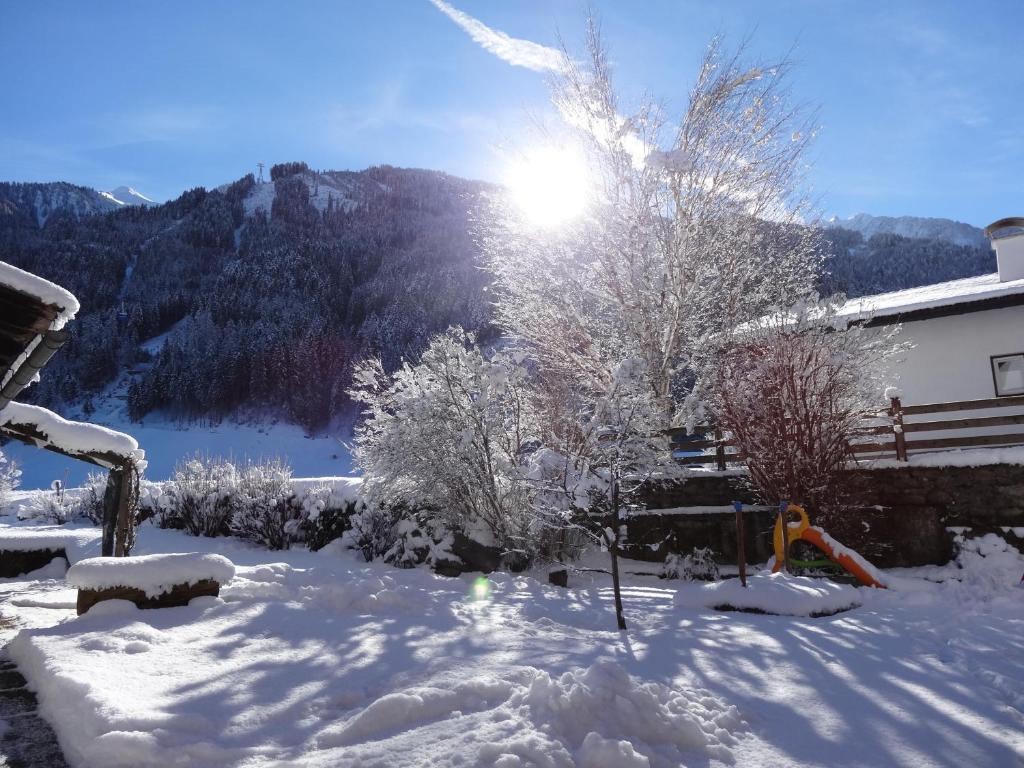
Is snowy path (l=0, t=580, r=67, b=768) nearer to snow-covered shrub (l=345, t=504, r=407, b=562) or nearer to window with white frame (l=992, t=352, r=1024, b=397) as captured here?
snow-covered shrub (l=345, t=504, r=407, b=562)

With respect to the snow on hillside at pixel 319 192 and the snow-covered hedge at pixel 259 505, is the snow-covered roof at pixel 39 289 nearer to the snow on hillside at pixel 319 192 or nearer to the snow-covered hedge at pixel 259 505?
the snow-covered hedge at pixel 259 505

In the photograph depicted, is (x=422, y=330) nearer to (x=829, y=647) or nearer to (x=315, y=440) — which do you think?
(x=315, y=440)

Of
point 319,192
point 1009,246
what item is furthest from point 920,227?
point 1009,246

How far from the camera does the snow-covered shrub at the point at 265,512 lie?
13234 millimetres

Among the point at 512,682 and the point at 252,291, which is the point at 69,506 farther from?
the point at 252,291

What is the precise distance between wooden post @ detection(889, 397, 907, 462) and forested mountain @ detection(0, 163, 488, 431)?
22.4 metres

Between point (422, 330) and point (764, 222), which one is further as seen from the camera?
point (422, 330)

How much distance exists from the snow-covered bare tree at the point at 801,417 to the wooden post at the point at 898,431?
0.90 ft

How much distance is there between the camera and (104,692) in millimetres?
3691

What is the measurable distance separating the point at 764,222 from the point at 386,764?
16085 mm

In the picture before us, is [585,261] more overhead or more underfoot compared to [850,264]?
more underfoot

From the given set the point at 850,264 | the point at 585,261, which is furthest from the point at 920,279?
the point at 585,261

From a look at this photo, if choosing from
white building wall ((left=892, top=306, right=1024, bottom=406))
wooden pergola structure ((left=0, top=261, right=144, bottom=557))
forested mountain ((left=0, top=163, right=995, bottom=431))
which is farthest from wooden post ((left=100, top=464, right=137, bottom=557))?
forested mountain ((left=0, top=163, right=995, bottom=431))

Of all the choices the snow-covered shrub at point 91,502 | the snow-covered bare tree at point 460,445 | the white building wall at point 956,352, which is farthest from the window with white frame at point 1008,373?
the snow-covered shrub at point 91,502
